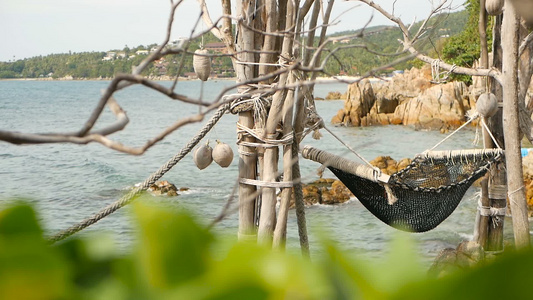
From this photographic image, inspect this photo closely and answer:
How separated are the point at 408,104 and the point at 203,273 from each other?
21244 mm

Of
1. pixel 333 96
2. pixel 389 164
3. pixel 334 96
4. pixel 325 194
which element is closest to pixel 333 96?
pixel 333 96

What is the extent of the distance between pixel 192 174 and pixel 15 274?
12.4 m

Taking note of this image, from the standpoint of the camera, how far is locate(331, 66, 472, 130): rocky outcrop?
18844 mm

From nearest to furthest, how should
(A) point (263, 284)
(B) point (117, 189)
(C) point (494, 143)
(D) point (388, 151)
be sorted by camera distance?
(A) point (263, 284), (C) point (494, 143), (B) point (117, 189), (D) point (388, 151)

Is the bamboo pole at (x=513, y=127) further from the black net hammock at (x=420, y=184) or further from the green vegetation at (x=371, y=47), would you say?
the black net hammock at (x=420, y=184)

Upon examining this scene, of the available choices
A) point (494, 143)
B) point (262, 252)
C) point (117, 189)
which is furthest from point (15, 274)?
point (117, 189)

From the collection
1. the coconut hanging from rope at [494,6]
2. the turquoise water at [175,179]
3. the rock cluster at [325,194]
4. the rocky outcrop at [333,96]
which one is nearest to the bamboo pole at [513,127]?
the coconut hanging from rope at [494,6]

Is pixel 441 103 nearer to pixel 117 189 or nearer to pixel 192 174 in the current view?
pixel 192 174

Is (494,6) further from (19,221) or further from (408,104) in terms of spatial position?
(408,104)

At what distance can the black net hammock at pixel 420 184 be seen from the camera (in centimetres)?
308

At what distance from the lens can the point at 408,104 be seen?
20766mm

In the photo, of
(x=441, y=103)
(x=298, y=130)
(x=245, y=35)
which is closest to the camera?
(x=245, y=35)

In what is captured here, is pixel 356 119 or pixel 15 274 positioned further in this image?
pixel 356 119

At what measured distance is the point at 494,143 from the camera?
3.63 meters
